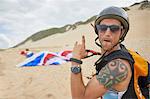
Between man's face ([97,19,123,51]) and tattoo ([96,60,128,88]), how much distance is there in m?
0.22

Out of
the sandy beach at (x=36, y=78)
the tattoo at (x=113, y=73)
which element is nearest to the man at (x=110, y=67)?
the tattoo at (x=113, y=73)

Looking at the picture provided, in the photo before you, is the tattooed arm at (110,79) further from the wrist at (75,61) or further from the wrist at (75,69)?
the wrist at (75,61)

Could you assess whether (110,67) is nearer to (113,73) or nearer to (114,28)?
(113,73)

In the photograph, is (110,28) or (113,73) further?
(110,28)

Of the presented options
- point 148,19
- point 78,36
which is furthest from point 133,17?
point 78,36

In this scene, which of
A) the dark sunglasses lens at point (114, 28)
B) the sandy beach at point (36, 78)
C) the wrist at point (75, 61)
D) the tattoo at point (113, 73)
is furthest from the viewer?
the sandy beach at point (36, 78)

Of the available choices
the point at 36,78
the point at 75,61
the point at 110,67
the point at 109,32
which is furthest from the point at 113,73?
the point at 36,78

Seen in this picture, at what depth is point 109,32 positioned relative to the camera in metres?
2.75

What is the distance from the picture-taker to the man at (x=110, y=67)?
99.7 inches

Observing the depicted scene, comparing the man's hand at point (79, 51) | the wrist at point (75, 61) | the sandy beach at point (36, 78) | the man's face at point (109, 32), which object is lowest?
the sandy beach at point (36, 78)

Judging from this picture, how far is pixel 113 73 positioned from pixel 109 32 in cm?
37

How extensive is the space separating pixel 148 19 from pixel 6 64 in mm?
24928

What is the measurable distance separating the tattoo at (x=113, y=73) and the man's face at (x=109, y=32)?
22cm

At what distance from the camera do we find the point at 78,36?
4272 centimetres
